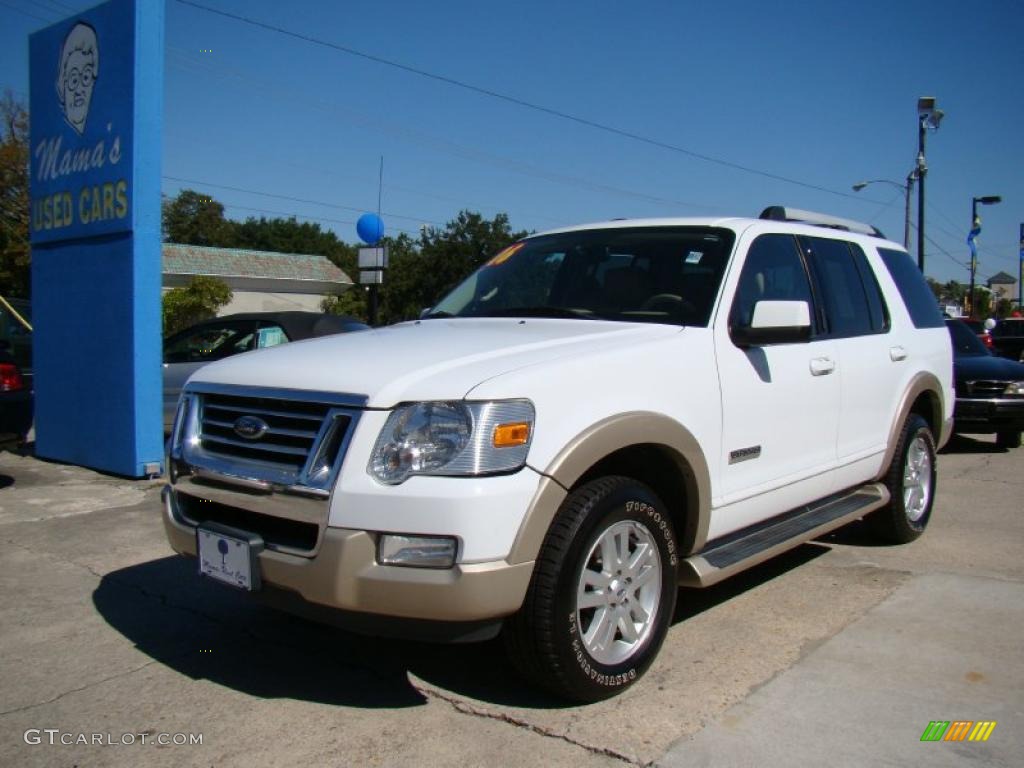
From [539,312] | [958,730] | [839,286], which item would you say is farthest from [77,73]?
[958,730]

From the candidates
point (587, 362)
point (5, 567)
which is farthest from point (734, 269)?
point (5, 567)

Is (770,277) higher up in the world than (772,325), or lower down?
higher up

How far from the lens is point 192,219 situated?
241 ft

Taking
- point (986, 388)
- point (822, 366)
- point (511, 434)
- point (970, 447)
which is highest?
point (822, 366)

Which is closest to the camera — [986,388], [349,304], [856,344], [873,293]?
[856,344]

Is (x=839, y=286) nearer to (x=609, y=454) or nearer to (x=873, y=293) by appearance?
(x=873, y=293)

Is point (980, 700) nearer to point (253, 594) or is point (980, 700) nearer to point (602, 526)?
point (602, 526)

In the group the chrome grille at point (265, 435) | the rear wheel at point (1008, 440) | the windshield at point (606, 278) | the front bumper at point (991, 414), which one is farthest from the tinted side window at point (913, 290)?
the rear wheel at point (1008, 440)

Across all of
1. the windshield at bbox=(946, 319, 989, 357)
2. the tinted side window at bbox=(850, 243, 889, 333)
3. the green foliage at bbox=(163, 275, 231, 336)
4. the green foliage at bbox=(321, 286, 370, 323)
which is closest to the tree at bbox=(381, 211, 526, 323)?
the green foliage at bbox=(321, 286, 370, 323)

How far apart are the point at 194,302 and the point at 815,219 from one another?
3149 centimetres

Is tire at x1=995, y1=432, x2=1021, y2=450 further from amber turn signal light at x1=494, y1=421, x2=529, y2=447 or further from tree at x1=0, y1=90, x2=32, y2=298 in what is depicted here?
tree at x1=0, y1=90, x2=32, y2=298

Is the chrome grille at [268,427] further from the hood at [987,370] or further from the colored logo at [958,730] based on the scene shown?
the hood at [987,370]

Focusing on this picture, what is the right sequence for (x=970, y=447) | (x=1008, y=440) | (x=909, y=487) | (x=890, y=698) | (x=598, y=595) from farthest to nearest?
(x=970, y=447)
(x=1008, y=440)
(x=909, y=487)
(x=890, y=698)
(x=598, y=595)

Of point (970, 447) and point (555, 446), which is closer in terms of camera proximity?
point (555, 446)
